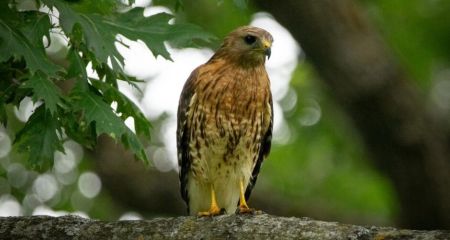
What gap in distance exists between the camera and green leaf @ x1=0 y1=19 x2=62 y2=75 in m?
4.86

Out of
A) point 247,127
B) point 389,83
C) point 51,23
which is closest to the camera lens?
point 51,23

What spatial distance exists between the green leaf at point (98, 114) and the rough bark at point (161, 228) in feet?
1.81

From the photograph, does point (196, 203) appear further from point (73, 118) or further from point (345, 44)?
point (73, 118)

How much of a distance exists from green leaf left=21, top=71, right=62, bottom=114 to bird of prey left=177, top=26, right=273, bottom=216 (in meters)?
2.80

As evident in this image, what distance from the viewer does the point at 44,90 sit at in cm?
496

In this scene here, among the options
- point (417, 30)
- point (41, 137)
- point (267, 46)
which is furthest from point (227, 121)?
point (417, 30)

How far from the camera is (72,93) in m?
5.37

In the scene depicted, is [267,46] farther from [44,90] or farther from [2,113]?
[44,90]

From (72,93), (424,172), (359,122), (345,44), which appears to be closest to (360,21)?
(345,44)

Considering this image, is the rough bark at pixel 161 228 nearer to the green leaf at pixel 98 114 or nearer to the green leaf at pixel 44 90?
the green leaf at pixel 98 114

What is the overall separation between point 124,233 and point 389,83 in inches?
170

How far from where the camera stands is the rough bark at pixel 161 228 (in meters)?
5.20

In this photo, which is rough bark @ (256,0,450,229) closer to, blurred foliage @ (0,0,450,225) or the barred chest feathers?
blurred foliage @ (0,0,450,225)

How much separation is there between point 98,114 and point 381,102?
4.46 meters
